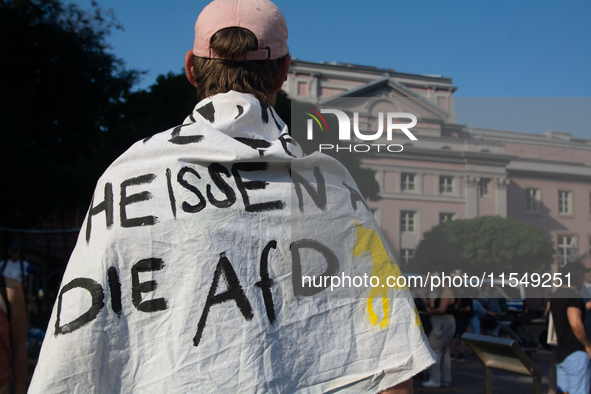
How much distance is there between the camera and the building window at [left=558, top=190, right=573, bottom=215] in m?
3.79

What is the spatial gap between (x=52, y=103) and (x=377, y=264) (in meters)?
19.6

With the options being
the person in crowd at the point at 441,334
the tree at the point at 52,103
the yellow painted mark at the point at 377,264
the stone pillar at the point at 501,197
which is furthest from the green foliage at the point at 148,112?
the yellow painted mark at the point at 377,264

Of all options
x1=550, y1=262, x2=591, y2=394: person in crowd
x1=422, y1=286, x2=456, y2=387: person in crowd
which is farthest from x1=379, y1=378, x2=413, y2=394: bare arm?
x1=422, y1=286, x2=456, y2=387: person in crowd

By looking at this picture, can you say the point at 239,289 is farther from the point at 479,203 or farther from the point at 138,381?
the point at 479,203

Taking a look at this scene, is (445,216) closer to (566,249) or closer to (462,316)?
(566,249)

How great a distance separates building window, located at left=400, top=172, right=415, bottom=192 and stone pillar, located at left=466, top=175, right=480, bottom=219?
400 millimetres

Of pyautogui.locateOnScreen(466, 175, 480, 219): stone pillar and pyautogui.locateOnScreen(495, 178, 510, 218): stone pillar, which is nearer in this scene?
pyautogui.locateOnScreen(466, 175, 480, 219): stone pillar

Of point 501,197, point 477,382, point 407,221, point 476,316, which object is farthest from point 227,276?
point 476,316

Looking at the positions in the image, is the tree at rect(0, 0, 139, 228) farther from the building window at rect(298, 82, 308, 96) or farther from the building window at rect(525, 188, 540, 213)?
the building window at rect(298, 82, 308, 96)

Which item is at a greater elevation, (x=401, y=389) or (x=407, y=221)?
(x=407, y=221)

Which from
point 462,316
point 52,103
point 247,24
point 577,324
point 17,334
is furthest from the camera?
point 52,103

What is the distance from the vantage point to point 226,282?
112 cm

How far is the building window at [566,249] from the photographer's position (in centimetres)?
377

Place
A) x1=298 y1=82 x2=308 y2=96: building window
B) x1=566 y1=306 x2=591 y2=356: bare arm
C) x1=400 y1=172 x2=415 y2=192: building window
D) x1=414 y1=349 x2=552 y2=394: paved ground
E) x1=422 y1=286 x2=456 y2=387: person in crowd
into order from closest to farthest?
1. x1=400 y1=172 x2=415 y2=192: building window
2. x1=566 y1=306 x2=591 y2=356: bare arm
3. x1=414 y1=349 x2=552 y2=394: paved ground
4. x1=422 y1=286 x2=456 y2=387: person in crowd
5. x1=298 y1=82 x2=308 y2=96: building window
